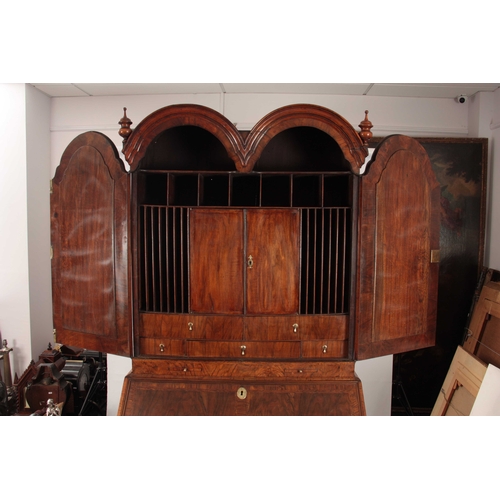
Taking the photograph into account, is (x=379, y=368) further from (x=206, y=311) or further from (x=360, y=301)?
(x=206, y=311)

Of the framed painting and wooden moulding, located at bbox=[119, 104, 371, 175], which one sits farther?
the framed painting

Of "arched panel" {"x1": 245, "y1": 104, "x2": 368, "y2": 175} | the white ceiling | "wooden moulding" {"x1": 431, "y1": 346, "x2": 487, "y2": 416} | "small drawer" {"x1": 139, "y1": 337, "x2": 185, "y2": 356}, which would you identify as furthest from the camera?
the white ceiling

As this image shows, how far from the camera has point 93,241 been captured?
1.27 m

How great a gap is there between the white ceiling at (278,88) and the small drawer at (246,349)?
149 centimetres

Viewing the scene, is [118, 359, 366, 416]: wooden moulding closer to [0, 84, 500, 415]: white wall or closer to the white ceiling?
[0, 84, 500, 415]: white wall

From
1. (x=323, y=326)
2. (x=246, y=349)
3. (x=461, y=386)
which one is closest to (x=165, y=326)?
(x=246, y=349)

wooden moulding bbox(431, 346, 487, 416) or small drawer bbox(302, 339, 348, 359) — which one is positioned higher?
small drawer bbox(302, 339, 348, 359)

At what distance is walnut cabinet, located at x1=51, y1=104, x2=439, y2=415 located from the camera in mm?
1240

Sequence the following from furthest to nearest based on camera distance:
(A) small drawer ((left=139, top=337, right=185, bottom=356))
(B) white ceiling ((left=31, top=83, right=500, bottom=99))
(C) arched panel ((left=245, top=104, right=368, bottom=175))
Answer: (B) white ceiling ((left=31, top=83, right=500, bottom=99)) < (A) small drawer ((left=139, top=337, right=185, bottom=356)) < (C) arched panel ((left=245, top=104, right=368, bottom=175))

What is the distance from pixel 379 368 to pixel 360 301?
2.97ft

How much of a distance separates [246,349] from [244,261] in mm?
309

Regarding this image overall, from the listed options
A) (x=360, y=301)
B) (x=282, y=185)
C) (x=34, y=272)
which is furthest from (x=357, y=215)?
(x=34, y=272)

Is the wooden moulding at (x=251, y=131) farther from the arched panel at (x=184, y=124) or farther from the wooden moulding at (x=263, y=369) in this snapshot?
the wooden moulding at (x=263, y=369)

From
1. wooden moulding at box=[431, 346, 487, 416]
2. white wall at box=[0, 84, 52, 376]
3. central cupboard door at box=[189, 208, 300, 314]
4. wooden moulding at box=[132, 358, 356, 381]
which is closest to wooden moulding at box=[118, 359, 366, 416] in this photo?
wooden moulding at box=[132, 358, 356, 381]
